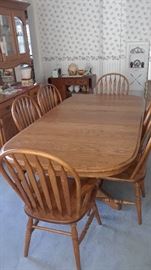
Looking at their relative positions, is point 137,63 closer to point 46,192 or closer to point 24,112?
point 24,112

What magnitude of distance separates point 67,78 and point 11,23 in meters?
1.24

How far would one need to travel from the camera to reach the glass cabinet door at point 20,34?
3088 millimetres

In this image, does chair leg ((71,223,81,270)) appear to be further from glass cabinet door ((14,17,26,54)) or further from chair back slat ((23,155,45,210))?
glass cabinet door ((14,17,26,54))

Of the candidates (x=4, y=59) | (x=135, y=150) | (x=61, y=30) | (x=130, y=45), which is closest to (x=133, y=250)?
(x=135, y=150)

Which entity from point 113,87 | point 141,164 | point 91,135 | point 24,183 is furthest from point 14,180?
point 113,87

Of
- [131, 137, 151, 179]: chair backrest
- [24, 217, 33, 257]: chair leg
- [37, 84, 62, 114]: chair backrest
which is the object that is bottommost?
[24, 217, 33, 257]: chair leg

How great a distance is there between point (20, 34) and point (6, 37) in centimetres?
33

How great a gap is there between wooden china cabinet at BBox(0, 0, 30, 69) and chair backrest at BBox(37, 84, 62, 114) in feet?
2.51

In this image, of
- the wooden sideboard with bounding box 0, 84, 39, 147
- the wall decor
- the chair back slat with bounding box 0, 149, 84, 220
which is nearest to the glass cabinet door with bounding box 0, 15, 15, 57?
the wooden sideboard with bounding box 0, 84, 39, 147

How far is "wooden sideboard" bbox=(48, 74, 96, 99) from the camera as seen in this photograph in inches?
150

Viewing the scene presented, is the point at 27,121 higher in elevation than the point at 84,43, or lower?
lower

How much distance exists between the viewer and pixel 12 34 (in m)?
2.99

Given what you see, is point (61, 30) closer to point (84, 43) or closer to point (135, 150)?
point (84, 43)

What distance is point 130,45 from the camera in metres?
3.76
